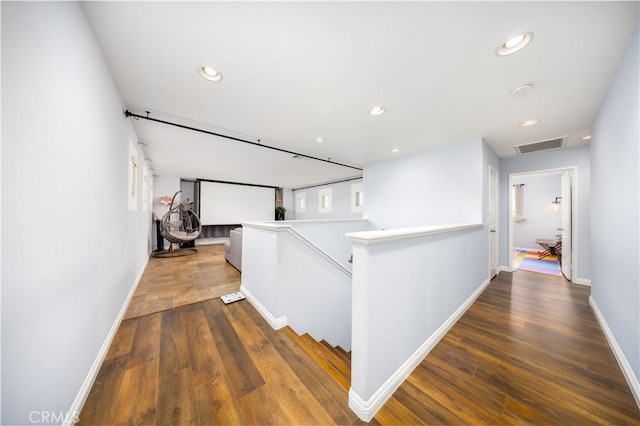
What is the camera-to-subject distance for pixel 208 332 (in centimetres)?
206

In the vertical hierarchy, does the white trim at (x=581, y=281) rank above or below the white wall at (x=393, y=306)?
below

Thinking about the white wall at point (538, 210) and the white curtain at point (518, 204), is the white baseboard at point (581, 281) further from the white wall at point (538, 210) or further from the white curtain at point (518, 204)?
the white curtain at point (518, 204)

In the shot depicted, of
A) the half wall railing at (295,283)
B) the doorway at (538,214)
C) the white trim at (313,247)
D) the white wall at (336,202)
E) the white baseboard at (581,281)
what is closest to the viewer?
the half wall railing at (295,283)

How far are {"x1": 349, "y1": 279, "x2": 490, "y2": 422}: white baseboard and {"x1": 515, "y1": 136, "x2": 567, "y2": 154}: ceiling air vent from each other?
328cm

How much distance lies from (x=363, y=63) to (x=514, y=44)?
3.49 ft

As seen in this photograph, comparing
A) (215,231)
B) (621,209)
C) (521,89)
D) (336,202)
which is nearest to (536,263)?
(621,209)

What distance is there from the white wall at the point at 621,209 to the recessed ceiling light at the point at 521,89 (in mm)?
511

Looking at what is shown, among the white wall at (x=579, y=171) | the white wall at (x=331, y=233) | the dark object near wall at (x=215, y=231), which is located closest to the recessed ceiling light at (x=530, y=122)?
the white wall at (x=579, y=171)

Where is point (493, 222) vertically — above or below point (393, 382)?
above

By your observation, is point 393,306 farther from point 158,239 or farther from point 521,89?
point 158,239

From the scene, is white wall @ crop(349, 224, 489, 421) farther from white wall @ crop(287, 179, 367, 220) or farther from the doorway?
the doorway

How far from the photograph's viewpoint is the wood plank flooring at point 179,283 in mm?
2643

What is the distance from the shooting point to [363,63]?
5.52ft

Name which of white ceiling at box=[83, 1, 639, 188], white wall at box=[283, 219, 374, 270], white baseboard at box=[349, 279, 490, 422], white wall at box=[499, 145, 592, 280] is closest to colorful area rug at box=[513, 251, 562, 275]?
white wall at box=[499, 145, 592, 280]
